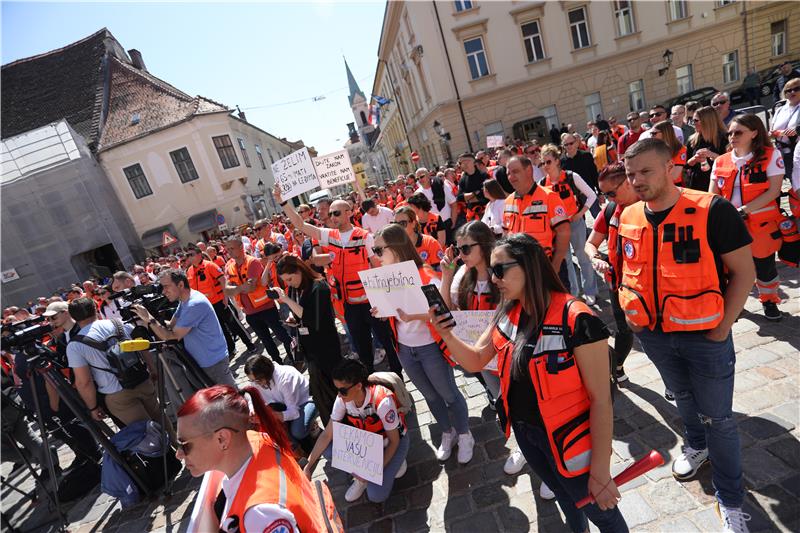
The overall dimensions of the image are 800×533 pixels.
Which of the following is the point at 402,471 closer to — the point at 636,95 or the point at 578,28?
the point at 578,28

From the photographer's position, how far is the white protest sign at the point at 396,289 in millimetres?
2639

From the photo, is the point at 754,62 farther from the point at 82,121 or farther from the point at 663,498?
the point at 82,121

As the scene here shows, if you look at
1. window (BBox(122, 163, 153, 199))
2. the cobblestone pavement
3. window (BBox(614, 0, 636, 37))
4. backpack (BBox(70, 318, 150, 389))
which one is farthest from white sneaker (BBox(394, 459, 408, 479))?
window (BBox(614, 0, 636, 37))

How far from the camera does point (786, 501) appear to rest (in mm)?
2234

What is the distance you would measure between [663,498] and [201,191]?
2718cm

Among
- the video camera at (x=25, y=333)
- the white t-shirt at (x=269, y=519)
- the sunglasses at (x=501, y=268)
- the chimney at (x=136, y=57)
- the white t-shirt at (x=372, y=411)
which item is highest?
the chimney at (x=136, y=57)

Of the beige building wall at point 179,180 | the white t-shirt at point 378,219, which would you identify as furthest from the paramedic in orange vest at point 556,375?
the beige building wall at point 179,180

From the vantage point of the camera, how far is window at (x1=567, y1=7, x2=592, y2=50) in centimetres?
2306

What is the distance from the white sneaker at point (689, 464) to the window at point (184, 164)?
89.4ft

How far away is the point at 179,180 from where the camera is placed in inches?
972

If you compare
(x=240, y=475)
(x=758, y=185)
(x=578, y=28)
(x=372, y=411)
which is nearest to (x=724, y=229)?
(x=758, y=185)

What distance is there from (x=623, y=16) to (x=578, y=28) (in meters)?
2.61

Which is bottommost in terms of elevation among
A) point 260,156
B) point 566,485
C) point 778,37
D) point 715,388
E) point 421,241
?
point 566,485

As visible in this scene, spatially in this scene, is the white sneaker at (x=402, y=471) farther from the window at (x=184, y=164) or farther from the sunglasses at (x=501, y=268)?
the window at (x=184, y=164)
